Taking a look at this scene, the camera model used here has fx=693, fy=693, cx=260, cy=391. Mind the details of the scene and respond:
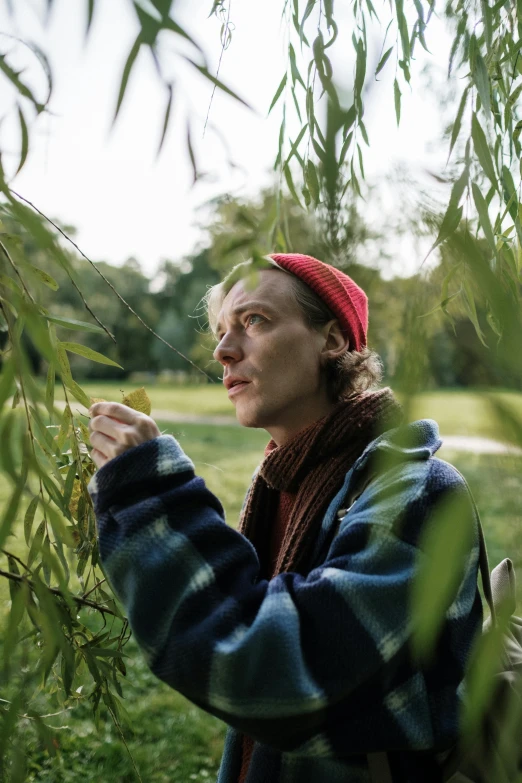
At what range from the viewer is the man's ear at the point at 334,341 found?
1516 millimetres

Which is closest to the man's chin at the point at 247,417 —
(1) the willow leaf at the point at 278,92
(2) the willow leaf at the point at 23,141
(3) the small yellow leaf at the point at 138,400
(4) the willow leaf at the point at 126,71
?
(3) the small yellow leaf at the point at 138,400

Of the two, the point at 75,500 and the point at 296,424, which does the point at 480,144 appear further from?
the point at 75,500

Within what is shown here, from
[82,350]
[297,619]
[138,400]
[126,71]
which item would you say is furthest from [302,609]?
[126,71]

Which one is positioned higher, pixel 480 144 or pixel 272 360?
pixel 480 144

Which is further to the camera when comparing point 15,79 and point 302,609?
point 302,609

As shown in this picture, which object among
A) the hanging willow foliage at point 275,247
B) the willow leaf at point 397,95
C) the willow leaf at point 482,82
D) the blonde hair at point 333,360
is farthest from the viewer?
the blonde hair at point 333,360

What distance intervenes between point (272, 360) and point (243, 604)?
1.90 feet

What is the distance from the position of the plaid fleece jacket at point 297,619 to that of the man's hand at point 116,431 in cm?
3

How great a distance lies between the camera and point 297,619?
92 cm

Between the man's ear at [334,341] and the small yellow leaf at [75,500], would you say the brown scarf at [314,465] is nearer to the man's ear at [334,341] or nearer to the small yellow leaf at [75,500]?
the man's ear at [334,341]

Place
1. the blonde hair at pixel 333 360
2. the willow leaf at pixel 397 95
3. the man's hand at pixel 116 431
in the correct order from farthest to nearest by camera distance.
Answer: the blonde hair at pixel 333 360
the willow leaf at pixel 397 95
the man's hand at pixel 116 431

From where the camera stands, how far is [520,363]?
53cm

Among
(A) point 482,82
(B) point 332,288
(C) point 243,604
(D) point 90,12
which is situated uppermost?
(A) point 482,82

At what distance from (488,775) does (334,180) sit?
2.98 feet
